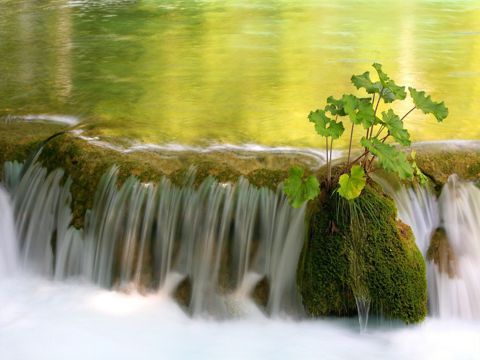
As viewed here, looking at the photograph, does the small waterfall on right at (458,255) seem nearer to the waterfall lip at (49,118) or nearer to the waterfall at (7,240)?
the waterfall at (7,240)

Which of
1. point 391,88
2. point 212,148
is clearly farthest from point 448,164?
point 212,148

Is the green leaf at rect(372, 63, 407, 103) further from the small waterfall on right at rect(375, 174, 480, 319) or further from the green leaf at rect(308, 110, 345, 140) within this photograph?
the small waterfall on right at rect(375, 174, 480, 319)

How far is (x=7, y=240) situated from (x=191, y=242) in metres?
1.50

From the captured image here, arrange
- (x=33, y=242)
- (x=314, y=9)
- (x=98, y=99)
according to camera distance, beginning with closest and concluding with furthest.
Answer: (x=33, y=242)
(x=98, y=99)
(x=314, y=9)

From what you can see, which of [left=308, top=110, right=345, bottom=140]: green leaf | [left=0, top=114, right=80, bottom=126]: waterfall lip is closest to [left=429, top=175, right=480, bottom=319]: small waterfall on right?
[left=308, top=110, right=345, bottom=140]: green leaf

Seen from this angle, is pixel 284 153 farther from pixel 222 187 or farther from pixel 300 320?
pixel 300 320

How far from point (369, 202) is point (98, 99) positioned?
3.31 meters

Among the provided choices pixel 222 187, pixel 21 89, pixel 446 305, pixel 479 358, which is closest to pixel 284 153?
pixel 222 187

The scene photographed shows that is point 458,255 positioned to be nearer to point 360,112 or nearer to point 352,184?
point 352,184

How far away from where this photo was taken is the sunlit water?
20.2 feet

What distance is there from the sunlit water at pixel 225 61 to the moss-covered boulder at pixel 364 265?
4.13 ft

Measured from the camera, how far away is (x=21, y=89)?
7.10 meters

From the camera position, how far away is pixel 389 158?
411 centimetres

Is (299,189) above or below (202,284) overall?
above
